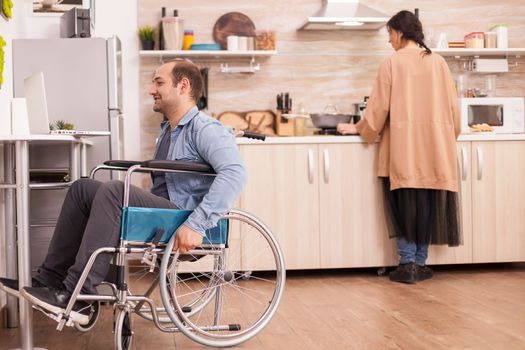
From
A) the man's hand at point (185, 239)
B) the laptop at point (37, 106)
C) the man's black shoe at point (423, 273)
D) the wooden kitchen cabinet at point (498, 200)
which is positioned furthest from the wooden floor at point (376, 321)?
the laptop at point (37, 106)

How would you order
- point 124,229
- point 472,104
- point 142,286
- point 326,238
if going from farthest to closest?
point 472,104, point 326,238, point 142,286, point 124,229

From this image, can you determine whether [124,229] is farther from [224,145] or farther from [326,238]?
[326,238]

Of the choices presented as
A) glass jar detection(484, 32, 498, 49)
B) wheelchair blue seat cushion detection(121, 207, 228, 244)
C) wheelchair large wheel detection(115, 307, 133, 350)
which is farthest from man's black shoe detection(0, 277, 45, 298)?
glass jar detection(484, 32, 498, 49)

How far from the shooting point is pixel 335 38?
17.3ft

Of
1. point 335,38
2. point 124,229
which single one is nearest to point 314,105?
point 335,38

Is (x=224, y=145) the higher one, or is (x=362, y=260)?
(x=224, y=145)

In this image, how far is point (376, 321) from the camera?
321cm

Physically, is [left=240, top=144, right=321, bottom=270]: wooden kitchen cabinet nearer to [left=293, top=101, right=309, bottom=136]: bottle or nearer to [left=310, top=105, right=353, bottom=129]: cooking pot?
[left=310, top=105, right=353, bottom=129]: cooking pot

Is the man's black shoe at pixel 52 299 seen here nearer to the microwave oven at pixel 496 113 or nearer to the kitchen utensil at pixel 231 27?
the kitchen utensil at pixel 231 27

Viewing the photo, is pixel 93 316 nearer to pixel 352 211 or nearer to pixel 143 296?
pixel 143 296

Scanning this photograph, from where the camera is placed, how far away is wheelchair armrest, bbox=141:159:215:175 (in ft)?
7.88

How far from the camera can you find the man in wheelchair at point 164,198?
242cm

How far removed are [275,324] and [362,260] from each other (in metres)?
1.55

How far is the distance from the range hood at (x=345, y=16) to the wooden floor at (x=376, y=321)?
1652 millimetres
